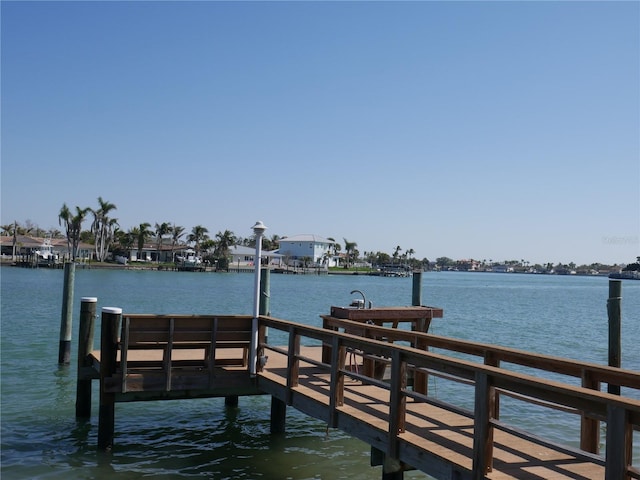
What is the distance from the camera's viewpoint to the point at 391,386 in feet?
23.3

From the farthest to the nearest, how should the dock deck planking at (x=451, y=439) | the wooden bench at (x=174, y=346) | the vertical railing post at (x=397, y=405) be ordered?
the wooden bench at (x=174, y=346)
the vertical railing post at (x=397, y=405)
the dock deck planking at (x=451, y=439)

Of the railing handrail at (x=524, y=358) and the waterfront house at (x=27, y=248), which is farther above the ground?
the waterfront house at (x=27, y=248)

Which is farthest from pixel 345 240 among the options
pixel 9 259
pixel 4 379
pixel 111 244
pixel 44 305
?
pixel 4 379

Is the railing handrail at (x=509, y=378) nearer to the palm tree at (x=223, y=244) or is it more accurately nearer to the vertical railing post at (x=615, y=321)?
the vertical railing post at (x=615, y=321)

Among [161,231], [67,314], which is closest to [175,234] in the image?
[161,231]

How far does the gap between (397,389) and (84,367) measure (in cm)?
725

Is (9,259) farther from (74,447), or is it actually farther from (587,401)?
(587,401)

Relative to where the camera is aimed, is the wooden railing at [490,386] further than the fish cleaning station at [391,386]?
No

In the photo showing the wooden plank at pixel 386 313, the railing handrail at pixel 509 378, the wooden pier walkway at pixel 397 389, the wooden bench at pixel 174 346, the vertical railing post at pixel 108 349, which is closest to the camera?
the railing handrail at pixel 509 378

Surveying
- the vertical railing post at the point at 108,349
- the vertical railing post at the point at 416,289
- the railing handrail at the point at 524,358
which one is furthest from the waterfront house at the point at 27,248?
the railing handrail at the point at 524,358

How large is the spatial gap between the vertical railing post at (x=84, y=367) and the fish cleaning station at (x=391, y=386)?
25mm

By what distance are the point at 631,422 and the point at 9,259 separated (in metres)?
130

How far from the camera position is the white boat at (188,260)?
12825 centimetres

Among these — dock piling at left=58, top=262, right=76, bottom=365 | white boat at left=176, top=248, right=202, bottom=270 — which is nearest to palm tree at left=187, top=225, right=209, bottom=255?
white boat at left=176, top=248, right=202, bottom=270
